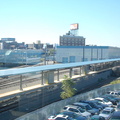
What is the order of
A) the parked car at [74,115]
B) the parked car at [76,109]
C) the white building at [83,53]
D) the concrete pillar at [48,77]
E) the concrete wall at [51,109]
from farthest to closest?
the white building at [83,53] → the concrete pillar at [48,77] → the parked car at [76,109] → the parked car at [74,115] → the concrete wall at [51,109]

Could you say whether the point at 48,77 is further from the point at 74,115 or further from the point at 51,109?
the point at 74,115

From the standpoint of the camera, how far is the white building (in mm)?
40969

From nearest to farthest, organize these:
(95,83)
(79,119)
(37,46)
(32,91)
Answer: (79,119)
(32,91)
(95,83)
(37,46)

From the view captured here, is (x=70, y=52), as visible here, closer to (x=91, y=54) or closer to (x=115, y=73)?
(x=91, y=54)

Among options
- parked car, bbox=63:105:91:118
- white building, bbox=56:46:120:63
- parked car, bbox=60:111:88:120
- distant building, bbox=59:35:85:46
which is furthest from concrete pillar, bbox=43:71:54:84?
distant building, bbox=59:35:85:46

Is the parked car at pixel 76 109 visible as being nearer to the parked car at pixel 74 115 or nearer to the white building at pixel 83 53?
the parked car at pixel 74 115

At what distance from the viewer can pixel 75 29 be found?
Answer: 74562 millimetres

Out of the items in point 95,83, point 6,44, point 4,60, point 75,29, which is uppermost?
point 75,29

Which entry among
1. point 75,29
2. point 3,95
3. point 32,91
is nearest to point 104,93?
point 32,91

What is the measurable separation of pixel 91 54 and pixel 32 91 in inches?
1175

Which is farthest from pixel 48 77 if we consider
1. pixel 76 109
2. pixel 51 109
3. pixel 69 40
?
pixel 69 40

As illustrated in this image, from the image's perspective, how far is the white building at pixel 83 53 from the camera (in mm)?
40969

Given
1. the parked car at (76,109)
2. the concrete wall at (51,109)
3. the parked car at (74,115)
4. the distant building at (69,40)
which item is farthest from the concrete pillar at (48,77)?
the distant building at (69,40)

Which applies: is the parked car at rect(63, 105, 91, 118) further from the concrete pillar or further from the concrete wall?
the concrete pillar
